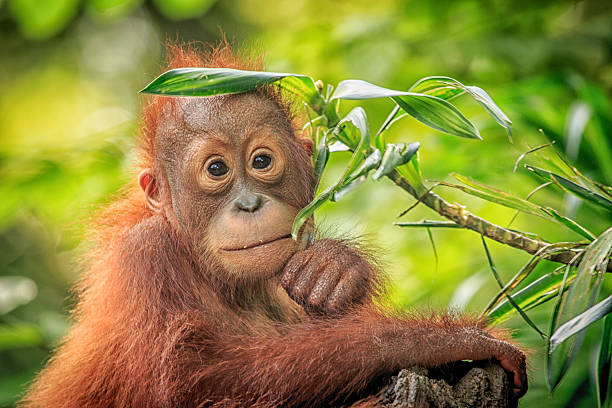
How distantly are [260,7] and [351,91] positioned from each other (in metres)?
8.66

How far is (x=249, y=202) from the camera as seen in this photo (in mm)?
2330

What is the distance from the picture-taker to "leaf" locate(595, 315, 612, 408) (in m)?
1.75

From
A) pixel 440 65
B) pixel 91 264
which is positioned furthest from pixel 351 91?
pixel 440 65

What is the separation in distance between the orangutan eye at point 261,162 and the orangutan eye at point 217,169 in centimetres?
10

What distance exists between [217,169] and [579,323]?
4.28ft

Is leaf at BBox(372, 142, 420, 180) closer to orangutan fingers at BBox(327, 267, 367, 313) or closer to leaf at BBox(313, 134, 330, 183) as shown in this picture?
leaf at BBox(313, 134, 330, 183)

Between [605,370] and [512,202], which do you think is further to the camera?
[512,202]

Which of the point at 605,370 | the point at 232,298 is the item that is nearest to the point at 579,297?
the point at 605,370

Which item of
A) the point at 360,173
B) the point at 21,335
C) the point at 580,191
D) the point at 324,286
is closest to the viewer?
the point at 360,173

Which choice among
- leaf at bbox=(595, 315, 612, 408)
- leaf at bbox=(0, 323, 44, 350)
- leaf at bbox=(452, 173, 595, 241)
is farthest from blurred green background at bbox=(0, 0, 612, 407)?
leaf at bbox=(595, 315, 612, 408)

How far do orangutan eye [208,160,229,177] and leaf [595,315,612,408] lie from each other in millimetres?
1306

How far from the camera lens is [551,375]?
5.39 ft

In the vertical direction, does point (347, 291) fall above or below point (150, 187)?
below

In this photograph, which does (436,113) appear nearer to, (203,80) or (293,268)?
(203,80)
